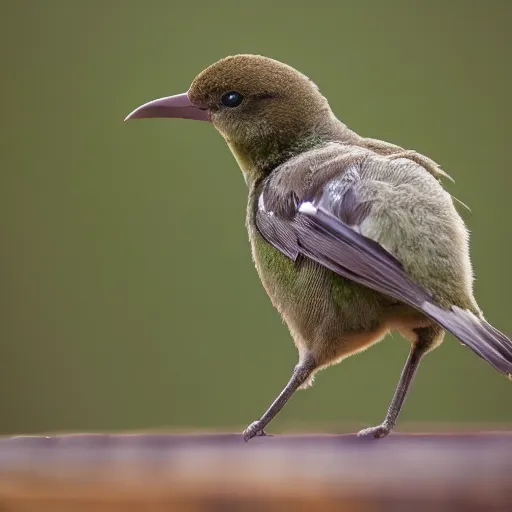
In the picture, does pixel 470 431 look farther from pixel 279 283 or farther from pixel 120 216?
pixel 120 216

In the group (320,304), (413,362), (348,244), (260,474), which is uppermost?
(260,474)

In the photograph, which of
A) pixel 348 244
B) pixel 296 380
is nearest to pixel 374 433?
pixel 348 244

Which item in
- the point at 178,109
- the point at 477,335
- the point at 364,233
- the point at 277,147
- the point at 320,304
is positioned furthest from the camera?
the point at 178,109

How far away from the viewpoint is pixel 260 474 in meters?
0.64

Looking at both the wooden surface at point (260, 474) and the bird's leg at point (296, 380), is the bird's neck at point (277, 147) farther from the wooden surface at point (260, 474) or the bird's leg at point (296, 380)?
the wooden surface at point (260, 474)

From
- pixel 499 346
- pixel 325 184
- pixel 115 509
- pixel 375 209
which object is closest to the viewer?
pixel 115 509

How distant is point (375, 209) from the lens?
1.43 metres

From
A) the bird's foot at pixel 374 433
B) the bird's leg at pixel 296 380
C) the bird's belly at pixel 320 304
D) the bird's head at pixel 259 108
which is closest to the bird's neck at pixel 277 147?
the bird's head at pixel 259 108

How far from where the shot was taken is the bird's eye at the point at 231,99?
2.04m

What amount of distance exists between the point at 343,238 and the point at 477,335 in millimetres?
299

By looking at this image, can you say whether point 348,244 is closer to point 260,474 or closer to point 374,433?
point 374,433

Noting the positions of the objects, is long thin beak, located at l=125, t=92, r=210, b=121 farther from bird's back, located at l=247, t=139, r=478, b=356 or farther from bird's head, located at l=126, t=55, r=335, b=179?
bird's back, located at l=247, t=139, r=478, b=356

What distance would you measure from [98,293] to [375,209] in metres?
3.23


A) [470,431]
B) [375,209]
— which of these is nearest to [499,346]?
[375,209]
